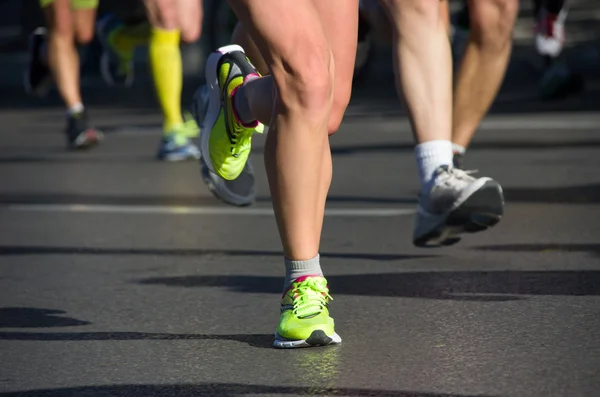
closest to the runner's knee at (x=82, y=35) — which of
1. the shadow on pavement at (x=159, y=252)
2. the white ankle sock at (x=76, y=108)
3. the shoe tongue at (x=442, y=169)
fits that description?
the white ankle sock at (x=76, y=108)

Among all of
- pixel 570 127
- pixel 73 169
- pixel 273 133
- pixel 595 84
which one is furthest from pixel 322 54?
pixel 595 84

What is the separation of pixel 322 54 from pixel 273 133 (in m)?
0.25

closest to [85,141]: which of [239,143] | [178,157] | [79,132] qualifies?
[79,132]

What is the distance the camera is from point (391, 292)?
5.05 m

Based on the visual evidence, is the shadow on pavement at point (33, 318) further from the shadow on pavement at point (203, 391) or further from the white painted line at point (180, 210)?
the white painted line at point (180, 210)

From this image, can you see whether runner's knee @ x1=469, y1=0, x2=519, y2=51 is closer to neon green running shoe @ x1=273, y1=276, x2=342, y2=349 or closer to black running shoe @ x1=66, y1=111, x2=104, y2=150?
neon green running shoe @ x1=273, y1=276, x2=342, y2=349

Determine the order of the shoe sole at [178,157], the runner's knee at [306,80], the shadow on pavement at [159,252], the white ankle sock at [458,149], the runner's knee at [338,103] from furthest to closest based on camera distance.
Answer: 1. the shoe sole at [178,157]
2. the white ankle sock at [458,149]
3. the shadow on pavement at [159,252]
4. the runner's knee at [338,103]
5. the runner's knee at [306,80]

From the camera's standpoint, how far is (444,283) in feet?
17.0

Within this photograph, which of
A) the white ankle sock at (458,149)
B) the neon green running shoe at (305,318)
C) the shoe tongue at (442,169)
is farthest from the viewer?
the white ankle sock at (458,149)

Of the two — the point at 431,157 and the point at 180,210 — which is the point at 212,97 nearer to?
the point at 431,157

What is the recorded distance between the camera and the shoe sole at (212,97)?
4.95 meters

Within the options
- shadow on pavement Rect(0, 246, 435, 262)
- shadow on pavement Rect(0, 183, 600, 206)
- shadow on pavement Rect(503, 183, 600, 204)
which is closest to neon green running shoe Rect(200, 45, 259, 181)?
shadow on pavement Rect(0, 246, 435, 262)

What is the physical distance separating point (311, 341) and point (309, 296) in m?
0.12

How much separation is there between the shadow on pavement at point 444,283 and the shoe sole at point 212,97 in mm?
479
